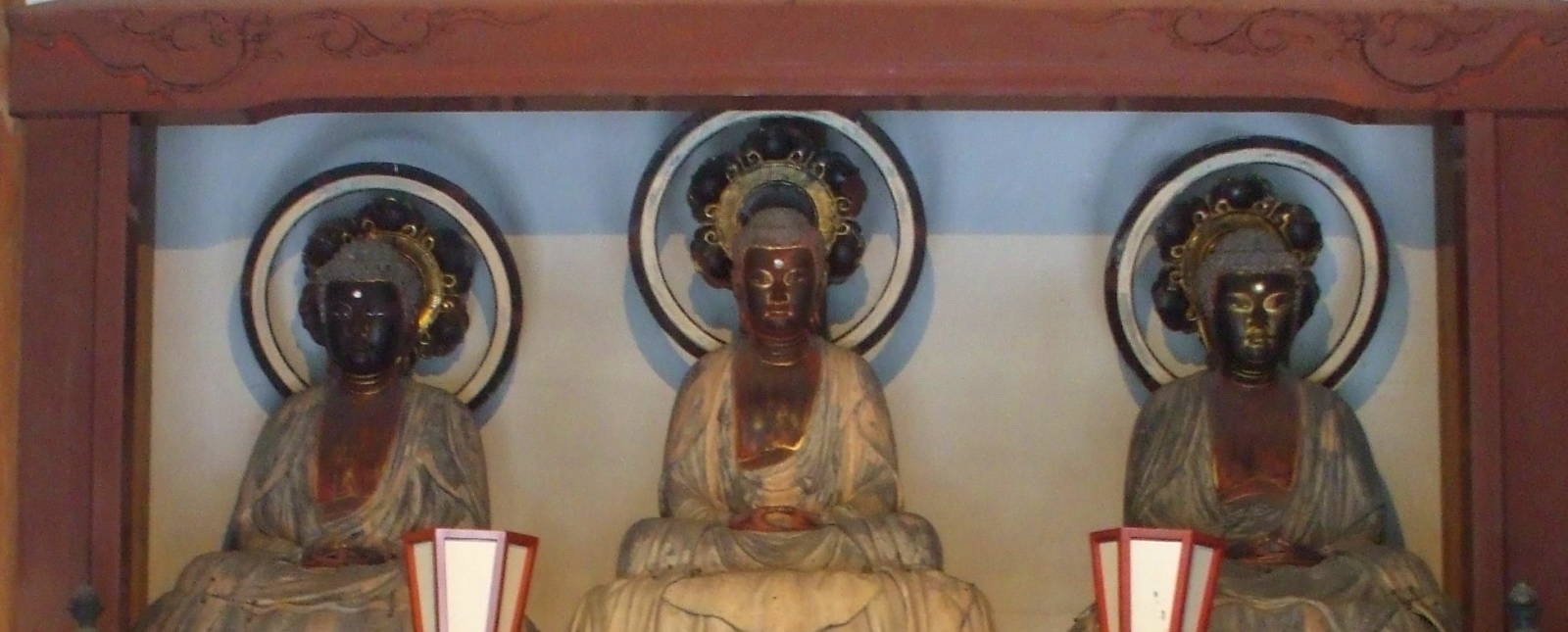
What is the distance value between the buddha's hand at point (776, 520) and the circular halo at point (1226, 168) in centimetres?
105

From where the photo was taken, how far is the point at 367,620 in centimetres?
513

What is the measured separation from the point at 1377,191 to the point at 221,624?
2.93 m

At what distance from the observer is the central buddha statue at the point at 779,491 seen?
16.2 ft

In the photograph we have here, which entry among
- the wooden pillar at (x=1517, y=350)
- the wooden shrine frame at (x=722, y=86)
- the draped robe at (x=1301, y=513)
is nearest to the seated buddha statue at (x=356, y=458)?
the wooden shrine frame at (x=722, y=86)

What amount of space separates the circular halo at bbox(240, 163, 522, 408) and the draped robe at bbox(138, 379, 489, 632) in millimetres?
233

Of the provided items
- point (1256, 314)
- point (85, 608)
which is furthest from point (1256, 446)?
point (85, 608)

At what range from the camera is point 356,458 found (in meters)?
5.55

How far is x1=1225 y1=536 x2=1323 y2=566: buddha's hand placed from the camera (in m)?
5.30

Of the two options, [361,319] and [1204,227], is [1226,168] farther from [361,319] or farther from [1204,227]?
[361,319]

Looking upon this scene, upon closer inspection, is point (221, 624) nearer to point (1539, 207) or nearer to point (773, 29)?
point (773, 29)

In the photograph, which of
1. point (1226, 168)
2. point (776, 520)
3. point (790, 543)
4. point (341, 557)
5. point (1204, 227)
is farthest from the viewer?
point (1226, 168)

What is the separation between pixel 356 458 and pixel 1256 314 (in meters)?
2.06

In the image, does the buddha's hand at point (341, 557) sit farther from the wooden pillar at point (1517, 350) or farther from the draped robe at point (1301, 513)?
the wooden pillar at point (1517, 350)

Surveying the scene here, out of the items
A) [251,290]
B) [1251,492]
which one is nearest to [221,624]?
[251,290]
